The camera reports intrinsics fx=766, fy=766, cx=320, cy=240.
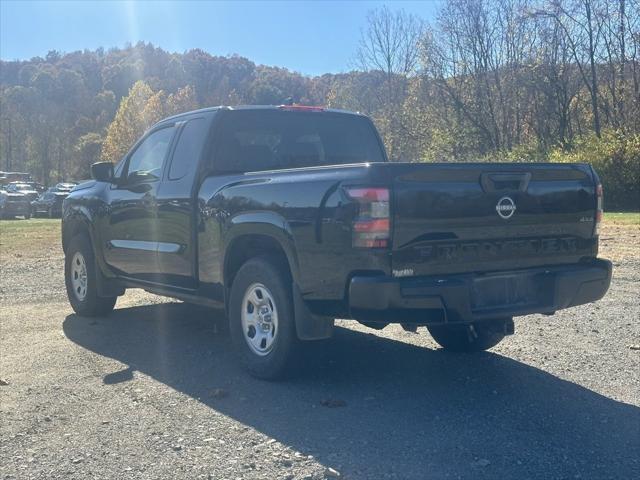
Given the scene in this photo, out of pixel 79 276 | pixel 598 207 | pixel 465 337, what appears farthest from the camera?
pixel 79 276

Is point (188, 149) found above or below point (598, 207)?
above

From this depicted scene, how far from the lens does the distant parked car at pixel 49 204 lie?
134 ft

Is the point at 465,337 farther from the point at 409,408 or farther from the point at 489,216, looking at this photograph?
the point at 489,216

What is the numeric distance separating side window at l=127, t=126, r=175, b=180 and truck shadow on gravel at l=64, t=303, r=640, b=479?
158 cm

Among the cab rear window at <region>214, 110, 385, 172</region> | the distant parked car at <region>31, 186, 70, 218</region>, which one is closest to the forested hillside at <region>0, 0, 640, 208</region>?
the distant parked car at <region>31, 186, 70, 218</region>

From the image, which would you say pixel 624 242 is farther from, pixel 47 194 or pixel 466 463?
pixel 47 194

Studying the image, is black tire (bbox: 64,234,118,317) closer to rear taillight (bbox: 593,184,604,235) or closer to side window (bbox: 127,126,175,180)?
side window (bbox: 127,126,175,180)

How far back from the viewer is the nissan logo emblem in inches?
198

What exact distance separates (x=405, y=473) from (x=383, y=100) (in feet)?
159

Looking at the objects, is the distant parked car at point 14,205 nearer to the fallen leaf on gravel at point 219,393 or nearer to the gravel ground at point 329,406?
the gravel ground at point 329,406

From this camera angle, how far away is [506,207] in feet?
16.6

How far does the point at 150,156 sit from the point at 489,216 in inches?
146

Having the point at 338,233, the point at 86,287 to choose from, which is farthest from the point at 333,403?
the point at 86,287

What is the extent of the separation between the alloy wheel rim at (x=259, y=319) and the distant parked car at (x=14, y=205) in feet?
122
